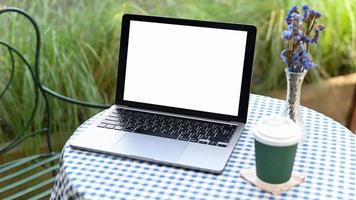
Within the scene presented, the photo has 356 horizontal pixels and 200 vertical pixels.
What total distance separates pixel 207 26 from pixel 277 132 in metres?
0.44

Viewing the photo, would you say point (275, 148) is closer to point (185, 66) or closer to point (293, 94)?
point (293, 94)

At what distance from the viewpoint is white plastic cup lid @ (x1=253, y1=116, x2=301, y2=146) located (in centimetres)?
120

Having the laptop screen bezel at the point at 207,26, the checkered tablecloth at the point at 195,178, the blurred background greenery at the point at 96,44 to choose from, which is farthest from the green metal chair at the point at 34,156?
the checkered tablecloth at the point at 195,178

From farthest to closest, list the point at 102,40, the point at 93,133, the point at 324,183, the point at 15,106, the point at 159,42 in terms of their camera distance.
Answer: the point at 102,40, the point at 15,106, the point at 159,42, the point at 93,133, the point at 324,183

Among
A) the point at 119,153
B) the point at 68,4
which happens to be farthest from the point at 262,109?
the point at 68,4

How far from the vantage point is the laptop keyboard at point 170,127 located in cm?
145

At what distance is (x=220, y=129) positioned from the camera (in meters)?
1.49

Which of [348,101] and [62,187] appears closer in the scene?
[62,187]

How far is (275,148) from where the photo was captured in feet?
3.96

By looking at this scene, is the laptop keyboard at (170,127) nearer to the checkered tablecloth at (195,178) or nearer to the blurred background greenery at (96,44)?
the checkered tablecloth at (195,178)

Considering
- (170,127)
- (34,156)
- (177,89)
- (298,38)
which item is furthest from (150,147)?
(34,156)

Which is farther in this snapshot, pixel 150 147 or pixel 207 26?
pixel 207 26

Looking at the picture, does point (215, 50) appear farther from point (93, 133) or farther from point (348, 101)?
point (348, 101)

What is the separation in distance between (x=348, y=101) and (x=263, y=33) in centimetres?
60
